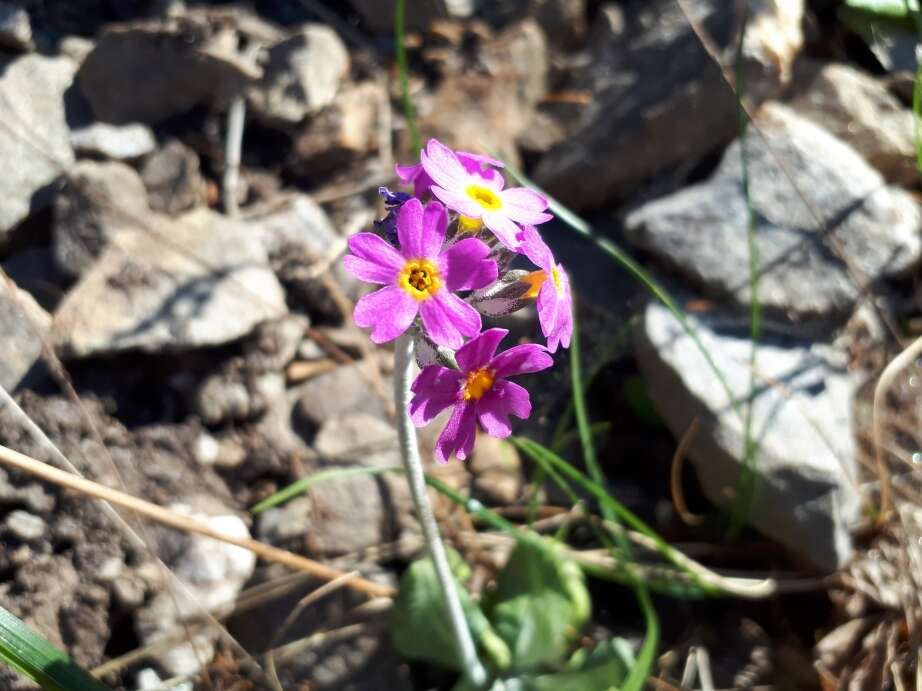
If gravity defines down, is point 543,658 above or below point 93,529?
below

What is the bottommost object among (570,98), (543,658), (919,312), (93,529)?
(543,658)

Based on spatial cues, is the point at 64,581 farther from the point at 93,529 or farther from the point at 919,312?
the point at 919,312

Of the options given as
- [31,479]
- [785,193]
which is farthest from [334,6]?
[31,479]

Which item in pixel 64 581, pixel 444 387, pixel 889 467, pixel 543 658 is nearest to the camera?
pixel 444 387

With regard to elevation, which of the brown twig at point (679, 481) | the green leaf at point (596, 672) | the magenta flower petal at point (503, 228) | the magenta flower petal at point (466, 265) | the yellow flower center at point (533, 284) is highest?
the magenta flower petal at point (503, 228)

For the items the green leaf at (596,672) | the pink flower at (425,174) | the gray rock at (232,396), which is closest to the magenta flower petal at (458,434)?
the pink flower at (425,174)

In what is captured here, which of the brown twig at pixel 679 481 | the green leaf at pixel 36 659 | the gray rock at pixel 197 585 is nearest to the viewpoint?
the green leaf at pixel 36 659

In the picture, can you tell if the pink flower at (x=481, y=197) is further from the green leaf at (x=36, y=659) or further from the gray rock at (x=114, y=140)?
the gray rock at (x=114, y=140)
